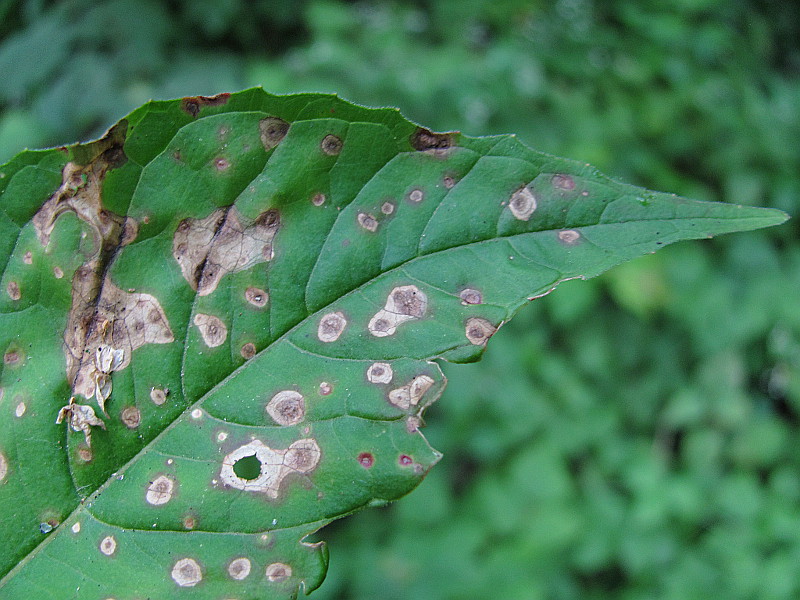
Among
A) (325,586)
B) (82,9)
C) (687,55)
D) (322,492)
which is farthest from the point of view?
(687,55)

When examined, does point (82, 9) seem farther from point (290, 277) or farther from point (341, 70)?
point (290, 277)

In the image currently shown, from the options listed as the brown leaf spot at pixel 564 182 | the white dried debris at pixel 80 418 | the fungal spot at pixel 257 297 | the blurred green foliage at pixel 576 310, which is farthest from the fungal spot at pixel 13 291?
the blurred green foliage at pixel 576 310

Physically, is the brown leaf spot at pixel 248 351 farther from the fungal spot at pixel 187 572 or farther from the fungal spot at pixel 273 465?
the fungal spot at pixel 187 572

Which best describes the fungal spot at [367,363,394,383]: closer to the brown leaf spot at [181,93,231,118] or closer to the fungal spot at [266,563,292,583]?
the fungal spot at [266,563,292,583]

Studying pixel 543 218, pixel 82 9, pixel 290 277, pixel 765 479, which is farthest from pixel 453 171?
pixel 765 479

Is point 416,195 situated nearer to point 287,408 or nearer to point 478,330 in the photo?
point 478,330

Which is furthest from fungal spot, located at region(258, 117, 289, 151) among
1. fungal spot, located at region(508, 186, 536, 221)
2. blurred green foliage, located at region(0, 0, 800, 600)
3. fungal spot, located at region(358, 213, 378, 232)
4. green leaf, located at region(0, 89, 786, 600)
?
blurred green foliage, located at region(0, 0, 800, 600)

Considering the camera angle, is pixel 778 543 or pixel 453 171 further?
pixel 778 543
